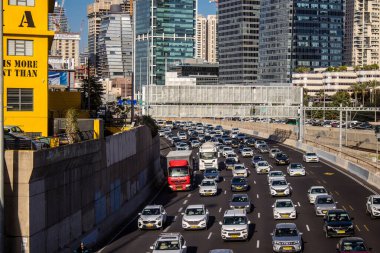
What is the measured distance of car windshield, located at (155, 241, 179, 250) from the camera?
33.5 m

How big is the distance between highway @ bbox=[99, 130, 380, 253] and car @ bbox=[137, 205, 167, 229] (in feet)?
1.23

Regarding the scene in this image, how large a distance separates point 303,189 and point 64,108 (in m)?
20.3

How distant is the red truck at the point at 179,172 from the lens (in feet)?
205

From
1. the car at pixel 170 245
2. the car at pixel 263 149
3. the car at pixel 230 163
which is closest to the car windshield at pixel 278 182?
the car at pixel 230 163

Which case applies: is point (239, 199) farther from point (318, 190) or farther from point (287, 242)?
point (287, 242)

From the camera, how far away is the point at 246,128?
168 meters

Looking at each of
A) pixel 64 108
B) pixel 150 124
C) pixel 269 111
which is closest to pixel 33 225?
pixel 64 108

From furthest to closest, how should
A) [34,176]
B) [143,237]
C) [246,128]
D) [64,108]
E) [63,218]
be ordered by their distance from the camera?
[246,128] → [64,108] → [143,237] → [63,218] → [34,176]

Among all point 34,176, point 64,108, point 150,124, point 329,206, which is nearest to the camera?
point 34,176

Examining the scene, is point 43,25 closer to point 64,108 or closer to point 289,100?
point 64,108

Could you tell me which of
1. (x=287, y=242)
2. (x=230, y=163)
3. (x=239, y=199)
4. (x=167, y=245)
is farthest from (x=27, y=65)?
(x=230, y=163)

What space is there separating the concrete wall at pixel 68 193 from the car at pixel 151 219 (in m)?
1.77

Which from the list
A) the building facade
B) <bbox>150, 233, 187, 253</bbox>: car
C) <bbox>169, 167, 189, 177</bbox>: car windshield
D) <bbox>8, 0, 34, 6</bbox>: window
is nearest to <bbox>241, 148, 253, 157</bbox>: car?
<bbox>169, 167, 189, 177</bbox>: car windshield

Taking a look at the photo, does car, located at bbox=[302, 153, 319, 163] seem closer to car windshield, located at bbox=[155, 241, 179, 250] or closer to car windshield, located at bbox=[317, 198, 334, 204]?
car windshield, located at bbox=[317, 198, 334, 204]
